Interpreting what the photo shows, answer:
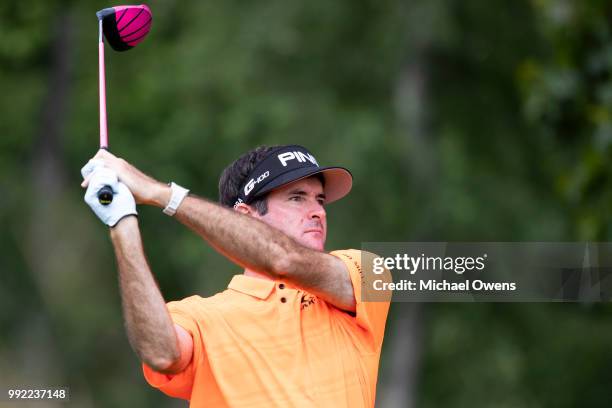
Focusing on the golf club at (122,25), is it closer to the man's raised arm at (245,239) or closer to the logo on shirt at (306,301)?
the man's raised arm at (245,239)

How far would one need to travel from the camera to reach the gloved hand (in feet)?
16.3

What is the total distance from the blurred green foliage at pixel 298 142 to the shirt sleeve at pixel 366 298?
45.4 ft

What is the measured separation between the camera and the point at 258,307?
549 cm

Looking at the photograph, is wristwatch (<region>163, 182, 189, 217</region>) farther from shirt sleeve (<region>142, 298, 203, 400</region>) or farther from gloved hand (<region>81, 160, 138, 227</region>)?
shirt sleeve (<region>142, 298, 203, 400</region>)

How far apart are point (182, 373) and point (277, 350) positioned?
0.34m

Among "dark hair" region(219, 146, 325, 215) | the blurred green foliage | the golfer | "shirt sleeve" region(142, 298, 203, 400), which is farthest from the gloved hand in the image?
the blurred green foliage

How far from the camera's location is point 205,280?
20.5 meters

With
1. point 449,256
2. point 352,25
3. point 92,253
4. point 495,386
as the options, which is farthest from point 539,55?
point 449,256

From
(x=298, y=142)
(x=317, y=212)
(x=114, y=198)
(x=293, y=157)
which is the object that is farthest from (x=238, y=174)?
(x=298, y=142)

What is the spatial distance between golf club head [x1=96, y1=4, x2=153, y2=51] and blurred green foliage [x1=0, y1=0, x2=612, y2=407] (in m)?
13.7

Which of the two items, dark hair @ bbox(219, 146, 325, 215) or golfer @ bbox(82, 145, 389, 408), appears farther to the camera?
dark hair @ bbox(219, 146, 325, 215)

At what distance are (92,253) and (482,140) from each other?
583 cm

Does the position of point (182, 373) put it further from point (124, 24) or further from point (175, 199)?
point (124, 24)

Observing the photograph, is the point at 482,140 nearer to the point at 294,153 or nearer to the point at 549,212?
the point at 549,212
